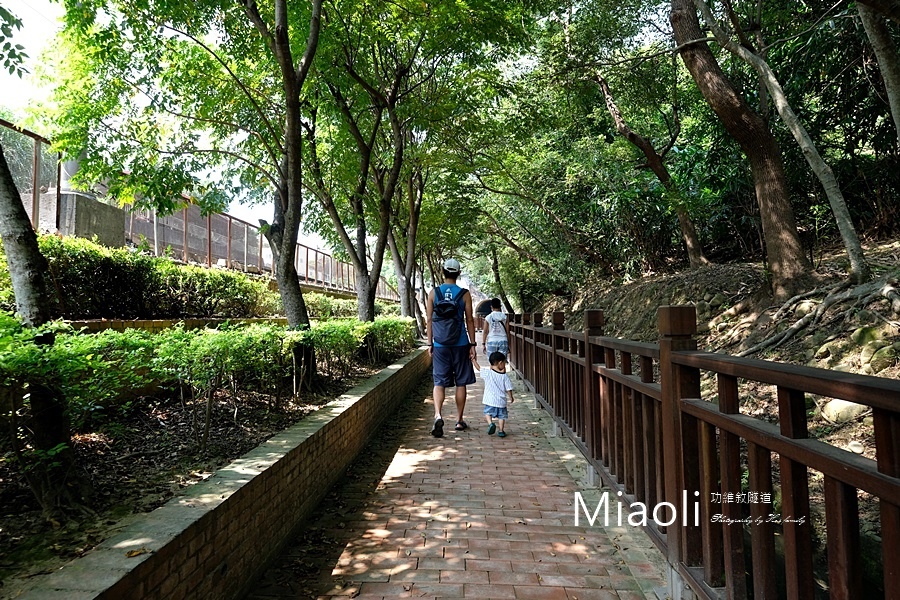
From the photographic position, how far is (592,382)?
4.01m

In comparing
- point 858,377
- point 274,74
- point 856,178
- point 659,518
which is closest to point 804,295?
point 856,178

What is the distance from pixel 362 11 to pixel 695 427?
7378 mm

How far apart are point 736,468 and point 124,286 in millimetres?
6489

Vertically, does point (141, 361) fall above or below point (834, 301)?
below

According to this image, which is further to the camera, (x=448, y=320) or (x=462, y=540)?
(x=448, y=320)

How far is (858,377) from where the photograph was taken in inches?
54.4

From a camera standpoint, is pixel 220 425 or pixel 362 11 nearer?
pixel 220 425

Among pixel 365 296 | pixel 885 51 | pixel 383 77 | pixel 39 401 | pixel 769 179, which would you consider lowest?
pixel 39 401

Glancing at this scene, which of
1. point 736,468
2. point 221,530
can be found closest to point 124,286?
point 221,530

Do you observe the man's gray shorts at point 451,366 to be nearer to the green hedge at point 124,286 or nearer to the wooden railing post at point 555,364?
the wooden railing post at point 555,364

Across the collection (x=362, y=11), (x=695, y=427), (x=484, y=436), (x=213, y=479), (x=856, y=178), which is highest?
(x=362, y=11)

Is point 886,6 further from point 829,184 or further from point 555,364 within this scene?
point 555,364

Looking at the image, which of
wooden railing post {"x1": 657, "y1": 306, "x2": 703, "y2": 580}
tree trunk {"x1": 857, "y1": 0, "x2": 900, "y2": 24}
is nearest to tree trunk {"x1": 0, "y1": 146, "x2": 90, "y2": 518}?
wooden railing post {"x1": 657, "y1": 306, "x2": 703, "y2": 580}

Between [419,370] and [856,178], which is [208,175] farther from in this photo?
[856,178]
